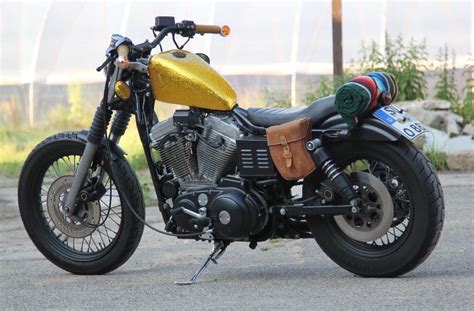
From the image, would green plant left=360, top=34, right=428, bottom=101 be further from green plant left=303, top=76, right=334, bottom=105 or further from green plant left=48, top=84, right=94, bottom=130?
green plant left=48, top=84, right=94, bottom=130

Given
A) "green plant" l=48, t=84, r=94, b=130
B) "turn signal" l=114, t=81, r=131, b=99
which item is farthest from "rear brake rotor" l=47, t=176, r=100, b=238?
"green plant" l=48, t=84, r=94, b=130

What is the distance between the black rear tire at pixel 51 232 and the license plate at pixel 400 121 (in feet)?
5.21

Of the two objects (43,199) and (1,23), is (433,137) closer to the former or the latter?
(43,199)

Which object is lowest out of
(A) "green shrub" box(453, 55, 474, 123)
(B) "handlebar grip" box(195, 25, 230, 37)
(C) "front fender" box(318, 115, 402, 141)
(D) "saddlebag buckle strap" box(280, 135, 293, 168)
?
(A) "green shrub" box(453, 55, 474, 123)

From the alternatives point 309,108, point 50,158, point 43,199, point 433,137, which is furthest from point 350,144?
point 433,137

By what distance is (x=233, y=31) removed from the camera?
1648 cm

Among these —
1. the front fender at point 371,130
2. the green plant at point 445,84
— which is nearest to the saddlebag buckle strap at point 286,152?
the front fender at point 371,130

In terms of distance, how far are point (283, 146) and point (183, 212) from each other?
75 centimetres

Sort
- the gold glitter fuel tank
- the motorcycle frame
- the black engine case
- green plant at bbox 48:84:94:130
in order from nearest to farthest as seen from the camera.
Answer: the black engine case, the gold glitter fuel tank, the motorcycle frame, green plant at bbox 48:84:94:130

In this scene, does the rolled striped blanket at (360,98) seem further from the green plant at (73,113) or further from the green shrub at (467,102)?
the green plant at (73,113)

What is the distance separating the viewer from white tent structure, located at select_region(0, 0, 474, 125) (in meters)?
15.8

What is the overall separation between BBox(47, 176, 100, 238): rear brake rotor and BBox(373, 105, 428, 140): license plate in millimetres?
1955

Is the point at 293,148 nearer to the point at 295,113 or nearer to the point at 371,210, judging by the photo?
the point at 295,113

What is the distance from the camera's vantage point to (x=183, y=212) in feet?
23.1
